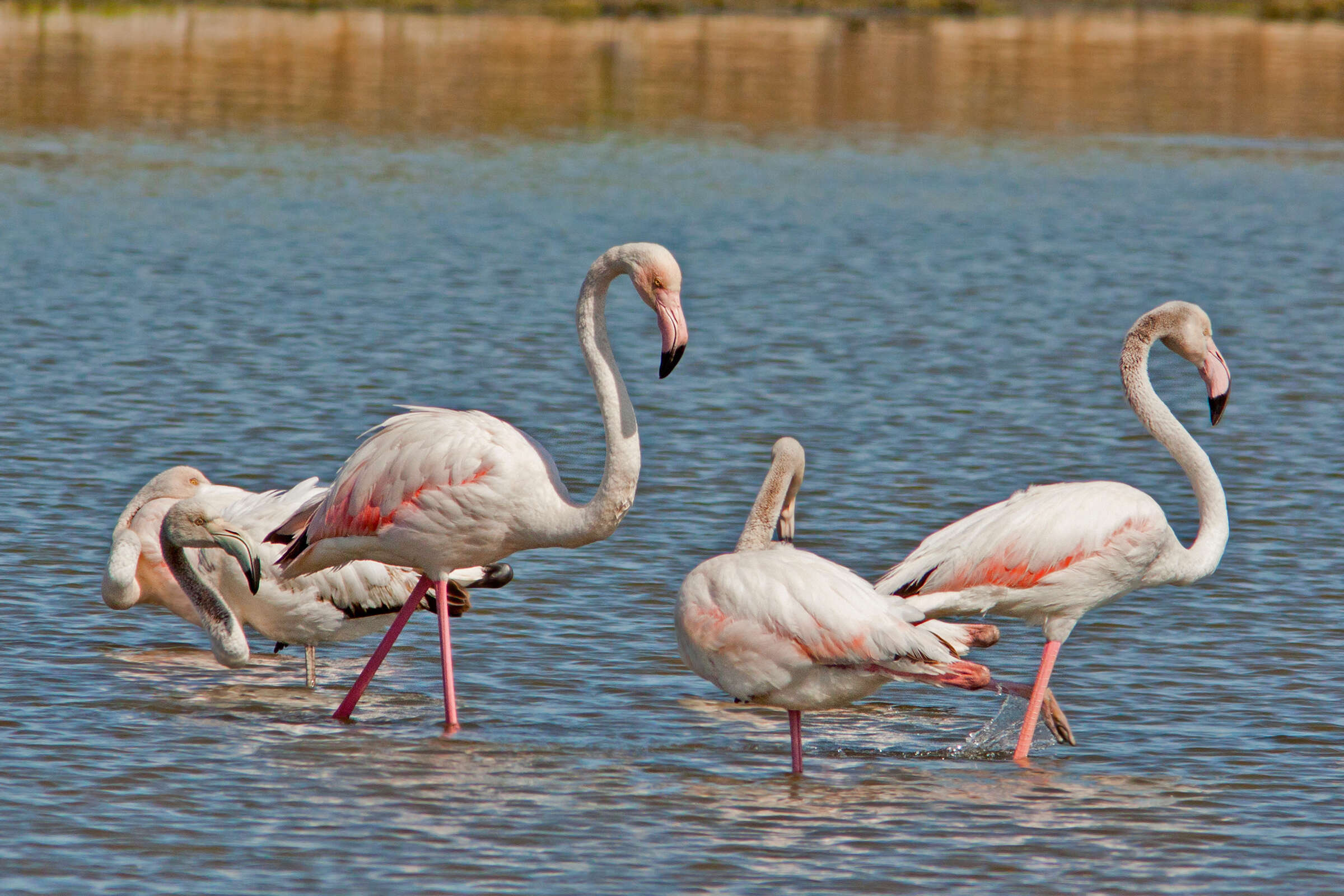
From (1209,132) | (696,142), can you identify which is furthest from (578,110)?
(1209,132)

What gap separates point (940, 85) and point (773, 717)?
1209 inches

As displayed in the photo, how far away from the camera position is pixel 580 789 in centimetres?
642

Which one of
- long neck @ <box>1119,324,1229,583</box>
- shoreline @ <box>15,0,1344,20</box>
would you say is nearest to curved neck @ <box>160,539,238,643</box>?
long neck @ <box>1119,324,1229,583</box>

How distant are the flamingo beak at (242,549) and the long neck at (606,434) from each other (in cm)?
120

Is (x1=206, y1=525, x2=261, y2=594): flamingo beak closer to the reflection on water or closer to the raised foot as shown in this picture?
the raised foot

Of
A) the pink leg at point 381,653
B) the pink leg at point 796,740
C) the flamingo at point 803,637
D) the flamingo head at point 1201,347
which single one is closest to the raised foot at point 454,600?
the pink leg at point 381,653

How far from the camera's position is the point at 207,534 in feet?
24.1

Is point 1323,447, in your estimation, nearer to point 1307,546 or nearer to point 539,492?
Answer: point 1307,546

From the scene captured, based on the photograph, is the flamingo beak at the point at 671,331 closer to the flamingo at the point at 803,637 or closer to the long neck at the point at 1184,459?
the flamingo at the point at 803,637

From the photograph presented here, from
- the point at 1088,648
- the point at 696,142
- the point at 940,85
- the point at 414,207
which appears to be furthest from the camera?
the point at 940,85

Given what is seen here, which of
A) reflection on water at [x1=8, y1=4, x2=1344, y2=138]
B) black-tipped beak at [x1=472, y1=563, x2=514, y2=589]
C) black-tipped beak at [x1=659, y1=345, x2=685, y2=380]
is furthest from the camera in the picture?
reflection on water at [x1=8, y1=4, x2=1344, y2=138]

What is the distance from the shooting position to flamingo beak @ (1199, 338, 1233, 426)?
738 cm

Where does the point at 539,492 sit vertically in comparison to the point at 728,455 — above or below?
above

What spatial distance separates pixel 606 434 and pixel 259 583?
155cm
